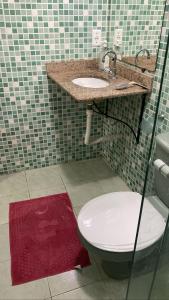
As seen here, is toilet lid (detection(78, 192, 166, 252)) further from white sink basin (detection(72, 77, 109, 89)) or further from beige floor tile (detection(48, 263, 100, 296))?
white sink basin (detection(72, 77, 109, 89))

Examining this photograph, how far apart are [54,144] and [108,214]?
1.21 meters

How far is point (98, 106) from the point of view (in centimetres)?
241

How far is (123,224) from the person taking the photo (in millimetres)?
1289

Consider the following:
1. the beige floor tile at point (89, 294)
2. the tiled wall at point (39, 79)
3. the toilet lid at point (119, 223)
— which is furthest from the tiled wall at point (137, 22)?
the beige floor tile at point (89, 294)

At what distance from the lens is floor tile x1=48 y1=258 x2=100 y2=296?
1.41 metres

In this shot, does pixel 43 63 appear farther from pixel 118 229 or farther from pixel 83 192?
pixel 118 229

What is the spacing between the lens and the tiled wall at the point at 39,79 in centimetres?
188

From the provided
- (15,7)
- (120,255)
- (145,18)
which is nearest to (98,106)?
(145,18)

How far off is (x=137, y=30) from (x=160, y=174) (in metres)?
1.17

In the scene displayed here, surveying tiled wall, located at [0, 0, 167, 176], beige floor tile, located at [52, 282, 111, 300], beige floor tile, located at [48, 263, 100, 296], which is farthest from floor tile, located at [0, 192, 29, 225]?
beige floor tile, located at [52, 282, 111, 300]

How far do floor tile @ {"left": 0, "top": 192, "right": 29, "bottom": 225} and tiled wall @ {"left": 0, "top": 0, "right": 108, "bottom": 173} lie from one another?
351 millimetres

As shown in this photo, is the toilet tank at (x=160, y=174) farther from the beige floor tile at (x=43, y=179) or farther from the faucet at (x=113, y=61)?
the beige floor tile at (x=43, y=179)

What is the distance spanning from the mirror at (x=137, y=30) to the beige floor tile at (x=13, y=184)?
1368 millimetres

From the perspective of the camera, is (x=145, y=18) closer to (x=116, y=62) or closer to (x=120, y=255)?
(x=116, y=62)
